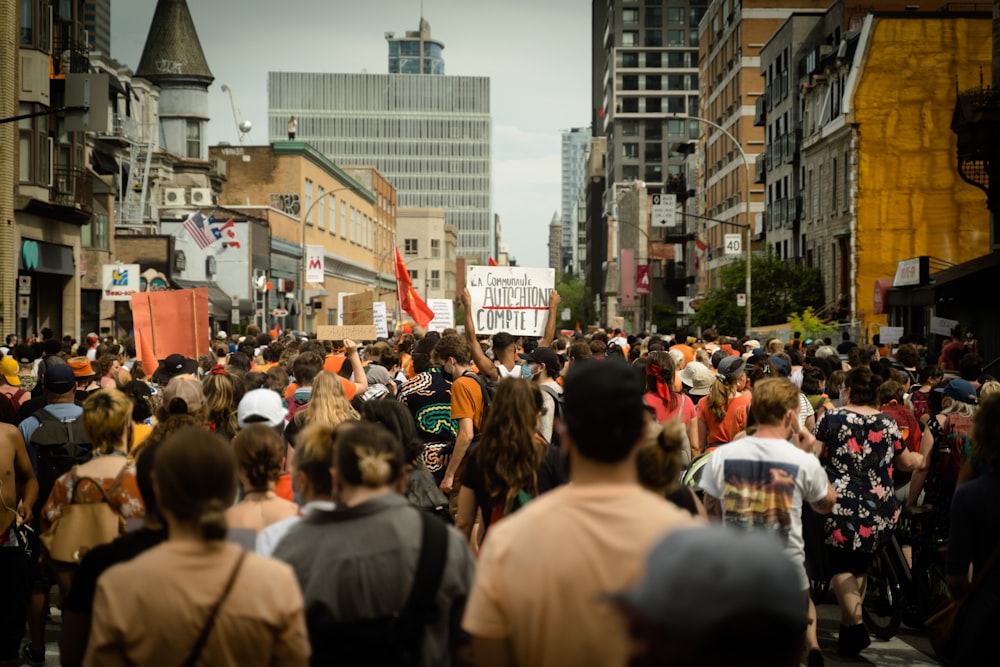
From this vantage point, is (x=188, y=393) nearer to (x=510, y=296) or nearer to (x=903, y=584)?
(x=903, y=584)

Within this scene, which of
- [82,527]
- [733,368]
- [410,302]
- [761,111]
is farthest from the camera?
[761,111]

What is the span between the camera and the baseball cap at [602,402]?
3291 mm

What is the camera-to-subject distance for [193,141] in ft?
233

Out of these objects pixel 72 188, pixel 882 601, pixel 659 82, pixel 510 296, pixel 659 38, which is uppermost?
pixel 659 38

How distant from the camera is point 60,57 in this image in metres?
37.2

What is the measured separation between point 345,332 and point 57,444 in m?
10.4

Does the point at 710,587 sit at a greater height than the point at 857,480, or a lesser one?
greater

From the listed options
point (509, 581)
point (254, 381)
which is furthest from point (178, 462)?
point (254, 381)

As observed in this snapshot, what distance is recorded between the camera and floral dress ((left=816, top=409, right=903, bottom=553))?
7.87 meters

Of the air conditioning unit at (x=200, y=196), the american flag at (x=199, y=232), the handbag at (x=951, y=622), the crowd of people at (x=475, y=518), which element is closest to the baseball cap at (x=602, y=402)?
the crowd of people at (x=475, y=518)

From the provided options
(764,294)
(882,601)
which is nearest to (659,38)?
(764,294)

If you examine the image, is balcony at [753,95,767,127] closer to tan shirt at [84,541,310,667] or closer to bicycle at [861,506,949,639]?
bicycle at [861,506,949,639]

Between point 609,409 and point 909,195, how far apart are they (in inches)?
1716

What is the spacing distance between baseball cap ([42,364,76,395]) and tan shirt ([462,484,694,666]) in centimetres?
601
